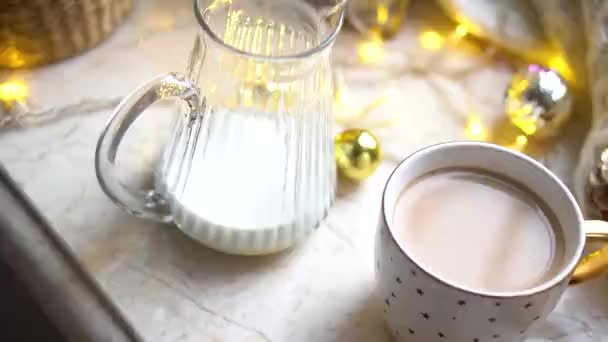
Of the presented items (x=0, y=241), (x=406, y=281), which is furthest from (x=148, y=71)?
(x=406, y=281)

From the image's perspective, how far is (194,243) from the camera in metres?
0.42

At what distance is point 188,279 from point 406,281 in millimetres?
120

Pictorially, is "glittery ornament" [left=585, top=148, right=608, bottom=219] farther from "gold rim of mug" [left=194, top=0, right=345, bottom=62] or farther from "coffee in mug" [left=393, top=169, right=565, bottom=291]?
"gold rim of mug" [left=194, top=0, right=345, bottom=62]

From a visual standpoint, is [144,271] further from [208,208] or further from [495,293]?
[495,293]

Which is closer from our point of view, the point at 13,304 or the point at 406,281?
the point at 406,281

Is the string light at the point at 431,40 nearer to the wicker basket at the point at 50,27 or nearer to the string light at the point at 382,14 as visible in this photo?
Result: the string light at the point at 382,14

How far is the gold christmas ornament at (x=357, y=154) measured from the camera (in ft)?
1.46

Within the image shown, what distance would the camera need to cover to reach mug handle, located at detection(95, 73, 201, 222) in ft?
1.17

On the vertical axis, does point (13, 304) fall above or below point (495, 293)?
below

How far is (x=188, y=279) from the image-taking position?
0.41 meters

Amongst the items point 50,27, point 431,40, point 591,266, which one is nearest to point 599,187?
point 591,266

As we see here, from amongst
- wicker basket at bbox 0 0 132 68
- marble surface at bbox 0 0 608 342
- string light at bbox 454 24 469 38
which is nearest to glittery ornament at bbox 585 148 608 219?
marble surface at bbox 0 0 608 342

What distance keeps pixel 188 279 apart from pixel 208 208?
4cm

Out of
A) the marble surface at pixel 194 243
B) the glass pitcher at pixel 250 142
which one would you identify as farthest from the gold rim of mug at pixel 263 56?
the marble surface at pixel 194 243
